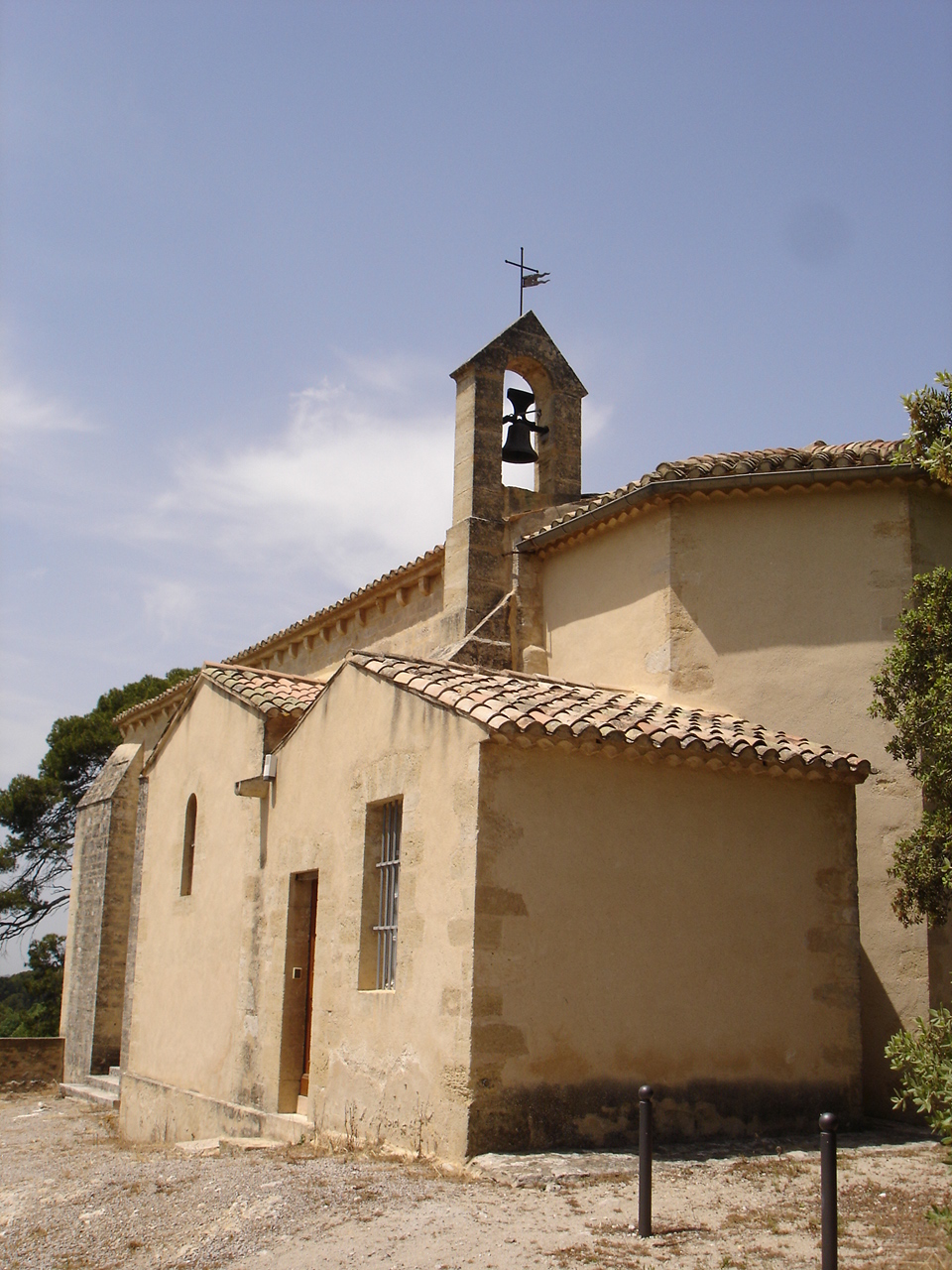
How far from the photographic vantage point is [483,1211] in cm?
650

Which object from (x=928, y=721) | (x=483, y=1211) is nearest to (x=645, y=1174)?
(x=483, y=1211)

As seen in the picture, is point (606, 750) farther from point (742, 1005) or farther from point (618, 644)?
point (618, 644)

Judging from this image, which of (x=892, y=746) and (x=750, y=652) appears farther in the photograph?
(x=750, y=652)

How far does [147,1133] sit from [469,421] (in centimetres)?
875

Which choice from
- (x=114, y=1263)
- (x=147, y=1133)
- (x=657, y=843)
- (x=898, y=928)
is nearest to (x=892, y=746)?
(x=657, y=843)

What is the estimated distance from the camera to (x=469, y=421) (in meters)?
14.5

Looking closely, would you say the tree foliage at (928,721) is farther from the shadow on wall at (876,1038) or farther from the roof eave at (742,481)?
the roof eave at (742,481)

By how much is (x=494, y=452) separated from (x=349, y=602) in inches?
136

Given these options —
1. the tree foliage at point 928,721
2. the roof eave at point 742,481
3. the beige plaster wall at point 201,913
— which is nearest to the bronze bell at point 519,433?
the roof eave at point 742,481

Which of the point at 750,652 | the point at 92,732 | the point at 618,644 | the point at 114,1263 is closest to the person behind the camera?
the point at 114,1263

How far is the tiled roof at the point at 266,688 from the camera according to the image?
12008 mm

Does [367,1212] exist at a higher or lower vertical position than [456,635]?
lower

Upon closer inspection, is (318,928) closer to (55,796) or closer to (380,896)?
(380,896)

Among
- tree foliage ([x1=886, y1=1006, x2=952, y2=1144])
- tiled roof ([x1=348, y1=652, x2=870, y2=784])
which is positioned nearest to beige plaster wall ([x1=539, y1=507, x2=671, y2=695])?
tiled roof ([x1=348, y1=652, x2=870, y2=784])
